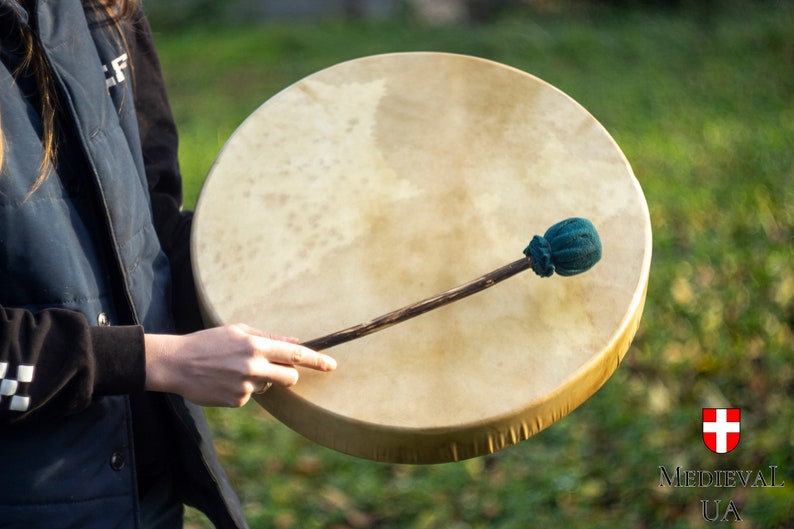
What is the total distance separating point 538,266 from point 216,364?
1.53 ft

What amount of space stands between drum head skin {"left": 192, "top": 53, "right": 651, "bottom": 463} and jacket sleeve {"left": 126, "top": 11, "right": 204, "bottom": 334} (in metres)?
0.11

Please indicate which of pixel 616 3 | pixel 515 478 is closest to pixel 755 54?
pixel 616 3

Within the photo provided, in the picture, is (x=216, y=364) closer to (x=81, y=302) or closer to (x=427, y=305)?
(x=81, y=302)

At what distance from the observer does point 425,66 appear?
5.03 ft

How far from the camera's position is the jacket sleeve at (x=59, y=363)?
1016mm

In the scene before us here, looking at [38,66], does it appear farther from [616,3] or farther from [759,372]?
[616,3]

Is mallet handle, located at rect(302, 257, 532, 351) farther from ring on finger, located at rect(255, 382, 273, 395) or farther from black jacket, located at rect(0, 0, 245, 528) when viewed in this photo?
black jacket, located at rect(0, 0, 245, 528)

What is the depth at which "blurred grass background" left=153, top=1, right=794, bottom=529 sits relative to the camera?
2.54 meters

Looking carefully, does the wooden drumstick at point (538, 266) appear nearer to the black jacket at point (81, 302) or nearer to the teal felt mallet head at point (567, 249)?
the teal felt mallet head at point (567, 249)

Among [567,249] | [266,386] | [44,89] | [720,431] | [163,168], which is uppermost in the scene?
[44,89]

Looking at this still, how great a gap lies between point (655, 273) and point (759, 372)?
0.67 meters

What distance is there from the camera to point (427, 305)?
124cm

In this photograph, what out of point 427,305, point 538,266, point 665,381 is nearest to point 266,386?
point 427,305

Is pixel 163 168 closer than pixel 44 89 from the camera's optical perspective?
No
